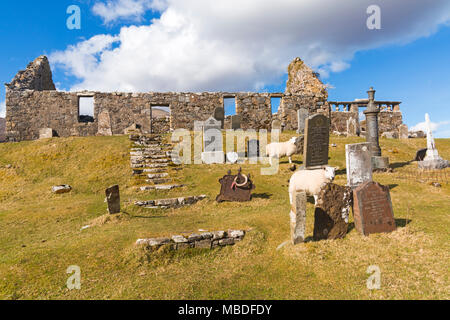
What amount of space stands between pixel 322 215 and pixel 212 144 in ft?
33.1

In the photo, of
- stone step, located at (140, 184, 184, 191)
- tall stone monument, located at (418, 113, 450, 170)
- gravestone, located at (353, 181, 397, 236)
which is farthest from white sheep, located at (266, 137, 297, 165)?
gravestone, located at (353, 181, 397, 236)

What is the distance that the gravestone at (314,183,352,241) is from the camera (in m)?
5.69

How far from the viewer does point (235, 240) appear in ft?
20.1

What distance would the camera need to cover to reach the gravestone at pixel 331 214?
224 inches

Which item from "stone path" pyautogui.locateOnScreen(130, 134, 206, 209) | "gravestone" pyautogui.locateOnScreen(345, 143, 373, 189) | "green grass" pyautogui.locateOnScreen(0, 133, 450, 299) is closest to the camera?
"green grass" pyautogui.locateOnScreen(0, 133, 450, 299)

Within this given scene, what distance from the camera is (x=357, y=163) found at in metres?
8.91

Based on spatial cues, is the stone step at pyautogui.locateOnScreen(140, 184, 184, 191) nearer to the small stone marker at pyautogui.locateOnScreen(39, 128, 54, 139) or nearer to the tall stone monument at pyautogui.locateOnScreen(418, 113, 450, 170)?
the small stone marker at pyautogui.locateOnScreen(39, 128, 54, 139)

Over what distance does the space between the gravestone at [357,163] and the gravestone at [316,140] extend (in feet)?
6.96

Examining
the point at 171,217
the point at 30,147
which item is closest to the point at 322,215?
the point at 171,217

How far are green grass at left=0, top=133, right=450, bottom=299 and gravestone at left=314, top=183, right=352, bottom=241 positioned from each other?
222 millimetres

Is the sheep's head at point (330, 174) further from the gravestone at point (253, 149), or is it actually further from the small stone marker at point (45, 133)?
the small stone marker at point (45, 133)

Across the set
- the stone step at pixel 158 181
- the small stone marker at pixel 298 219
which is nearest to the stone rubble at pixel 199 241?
the small stone marker at pixel 298 219

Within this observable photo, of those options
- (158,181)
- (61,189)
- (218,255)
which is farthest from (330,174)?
(61,189)
